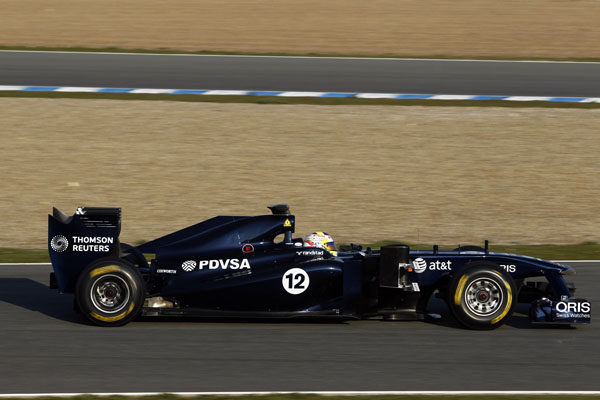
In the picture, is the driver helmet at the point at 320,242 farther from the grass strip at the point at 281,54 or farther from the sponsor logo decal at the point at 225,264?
the grass strip at the point at 281,54

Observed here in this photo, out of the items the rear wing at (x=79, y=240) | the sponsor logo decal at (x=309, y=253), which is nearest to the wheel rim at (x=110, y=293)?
the rear wing at (x=79, y=240)

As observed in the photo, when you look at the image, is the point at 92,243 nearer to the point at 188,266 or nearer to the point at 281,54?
the point at 188,266

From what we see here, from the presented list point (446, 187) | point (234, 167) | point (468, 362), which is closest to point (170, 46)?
point (234, 167)

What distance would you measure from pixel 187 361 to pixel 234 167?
1041 cm

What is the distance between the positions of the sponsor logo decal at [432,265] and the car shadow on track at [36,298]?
3495mm

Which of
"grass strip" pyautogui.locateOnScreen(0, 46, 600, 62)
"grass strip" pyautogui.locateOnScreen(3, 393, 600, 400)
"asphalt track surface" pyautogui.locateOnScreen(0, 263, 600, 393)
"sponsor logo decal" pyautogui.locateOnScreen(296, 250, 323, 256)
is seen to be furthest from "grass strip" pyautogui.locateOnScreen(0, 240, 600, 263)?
"grass strip" pyautogui.locateOnScreen(0, 46, 600, 62)

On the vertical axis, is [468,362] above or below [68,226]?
below

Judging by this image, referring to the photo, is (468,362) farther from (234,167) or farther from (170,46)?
(170,46)

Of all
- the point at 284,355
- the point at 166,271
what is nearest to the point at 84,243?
the point at 166,271

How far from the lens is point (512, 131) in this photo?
20484 mm

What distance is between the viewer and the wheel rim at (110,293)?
898cm

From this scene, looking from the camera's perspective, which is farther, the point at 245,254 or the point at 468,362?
the point at 245,254

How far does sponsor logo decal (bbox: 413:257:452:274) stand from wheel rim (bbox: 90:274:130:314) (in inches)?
114

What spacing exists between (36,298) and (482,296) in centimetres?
501
